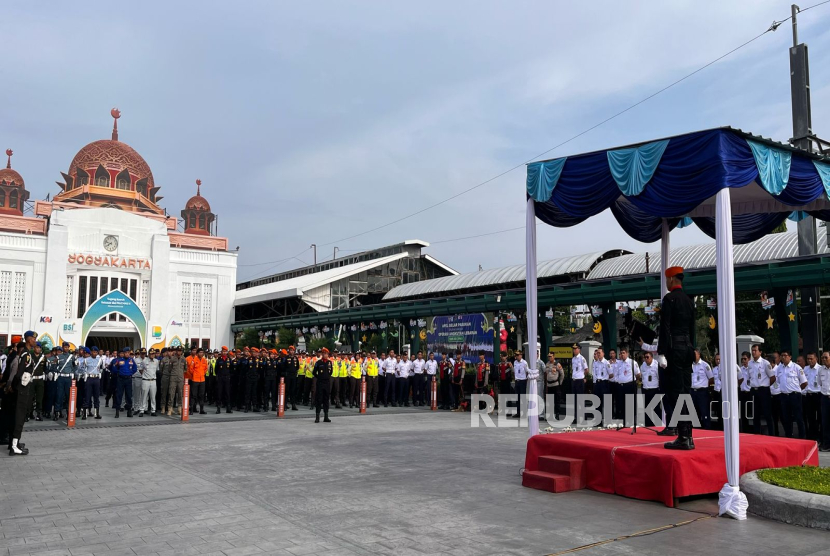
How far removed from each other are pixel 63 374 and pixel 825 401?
663 inches

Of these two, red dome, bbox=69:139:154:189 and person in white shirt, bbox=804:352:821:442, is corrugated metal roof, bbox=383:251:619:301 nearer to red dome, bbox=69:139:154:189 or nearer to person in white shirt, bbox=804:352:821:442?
person in white shirt, bbox=804:352:821:442

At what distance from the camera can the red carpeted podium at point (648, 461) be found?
6.64m

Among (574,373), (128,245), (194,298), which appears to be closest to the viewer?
(574,373)

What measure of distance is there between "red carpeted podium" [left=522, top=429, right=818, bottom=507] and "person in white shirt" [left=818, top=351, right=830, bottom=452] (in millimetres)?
4052

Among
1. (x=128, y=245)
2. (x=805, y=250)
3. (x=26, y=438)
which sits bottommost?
(x=26, y=438)

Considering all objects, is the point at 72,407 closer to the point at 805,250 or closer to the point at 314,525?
the point at 314,525

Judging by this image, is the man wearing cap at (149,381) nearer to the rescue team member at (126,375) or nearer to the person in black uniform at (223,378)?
the rescue team member at (126,375)

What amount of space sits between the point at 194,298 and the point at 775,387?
41901 mm

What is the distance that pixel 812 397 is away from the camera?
1205 centimetres

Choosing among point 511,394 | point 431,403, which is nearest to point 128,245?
point 431,403

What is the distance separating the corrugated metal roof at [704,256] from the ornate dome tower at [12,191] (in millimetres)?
49328

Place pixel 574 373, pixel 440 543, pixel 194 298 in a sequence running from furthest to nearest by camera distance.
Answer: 1. pixel 194 298
2. pixel 574 373
3. pixel 440 543

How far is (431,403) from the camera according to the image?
20641 mm

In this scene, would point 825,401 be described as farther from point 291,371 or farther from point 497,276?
point 497,276
